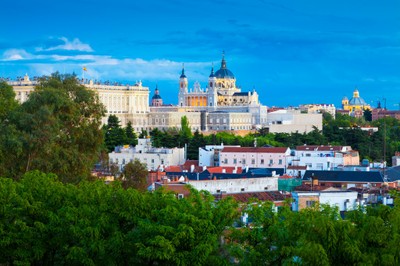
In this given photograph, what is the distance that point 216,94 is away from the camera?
150m

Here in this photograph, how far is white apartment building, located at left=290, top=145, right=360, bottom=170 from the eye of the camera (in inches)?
2483

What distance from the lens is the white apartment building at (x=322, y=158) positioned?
2483 inches

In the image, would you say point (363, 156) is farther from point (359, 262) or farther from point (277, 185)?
point (359, 262)

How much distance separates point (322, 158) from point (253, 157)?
20.3 feet

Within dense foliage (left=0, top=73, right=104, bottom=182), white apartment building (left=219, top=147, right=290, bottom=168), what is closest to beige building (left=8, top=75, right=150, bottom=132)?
white apartment building (left=219, top=147, right=290, bottom=168)

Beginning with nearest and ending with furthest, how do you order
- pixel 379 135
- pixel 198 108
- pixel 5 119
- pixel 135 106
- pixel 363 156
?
pixel 5 119 → pixel 363 156 → pixel 379 135 → pixel 135 106 → pixel 198 108

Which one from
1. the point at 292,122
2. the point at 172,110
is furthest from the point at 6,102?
the point at 172,110

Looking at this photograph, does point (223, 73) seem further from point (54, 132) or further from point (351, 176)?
point (54, 132)

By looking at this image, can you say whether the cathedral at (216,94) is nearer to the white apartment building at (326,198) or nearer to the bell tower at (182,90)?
the bell tower at (182,90)

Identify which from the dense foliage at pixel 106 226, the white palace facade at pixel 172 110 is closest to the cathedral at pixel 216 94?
the white palace facade at pixel 172 110

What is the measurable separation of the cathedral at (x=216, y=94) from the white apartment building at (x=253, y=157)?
7863cm

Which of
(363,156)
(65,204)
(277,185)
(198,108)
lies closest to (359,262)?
(65,204)

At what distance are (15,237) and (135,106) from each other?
108 metres

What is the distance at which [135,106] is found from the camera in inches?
5032
